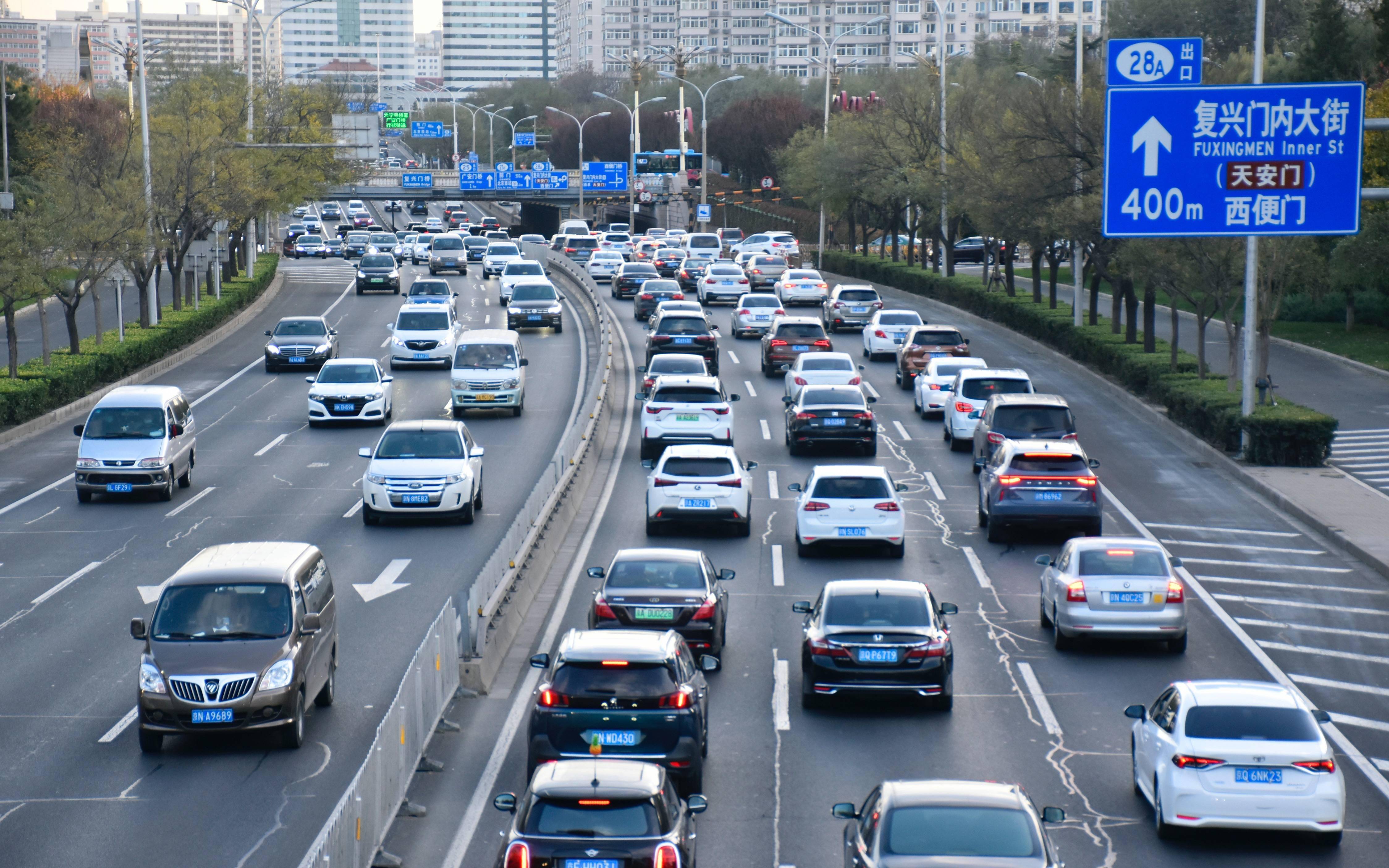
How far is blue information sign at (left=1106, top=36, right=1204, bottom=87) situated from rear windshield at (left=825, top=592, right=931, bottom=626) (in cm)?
2137

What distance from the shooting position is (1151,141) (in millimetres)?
25859

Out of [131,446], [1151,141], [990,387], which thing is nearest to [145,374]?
[131,446]

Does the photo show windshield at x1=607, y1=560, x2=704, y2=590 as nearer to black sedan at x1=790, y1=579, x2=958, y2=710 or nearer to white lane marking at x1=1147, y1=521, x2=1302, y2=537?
Answer: black sedan at x1=790, y1=579, x2=958, y2=710

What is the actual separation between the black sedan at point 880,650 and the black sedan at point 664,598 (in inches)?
65.5

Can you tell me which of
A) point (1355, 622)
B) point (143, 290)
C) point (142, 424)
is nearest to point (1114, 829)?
point (1355, 622)

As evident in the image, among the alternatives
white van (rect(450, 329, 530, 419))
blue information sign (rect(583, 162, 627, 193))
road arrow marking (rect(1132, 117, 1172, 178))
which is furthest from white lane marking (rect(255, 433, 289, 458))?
blue information sign (rect(583, 162, 627, 193))

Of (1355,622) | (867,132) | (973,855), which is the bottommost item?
(1355,622)

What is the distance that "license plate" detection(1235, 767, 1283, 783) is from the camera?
489 inches

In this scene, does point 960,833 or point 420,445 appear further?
point 420,445

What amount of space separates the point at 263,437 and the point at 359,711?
2000 centimetres

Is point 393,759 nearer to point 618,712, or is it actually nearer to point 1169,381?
point 618,712

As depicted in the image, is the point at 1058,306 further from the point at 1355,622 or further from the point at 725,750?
the point at 725,750

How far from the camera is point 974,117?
6056 cm

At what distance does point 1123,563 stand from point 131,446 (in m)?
17.9
